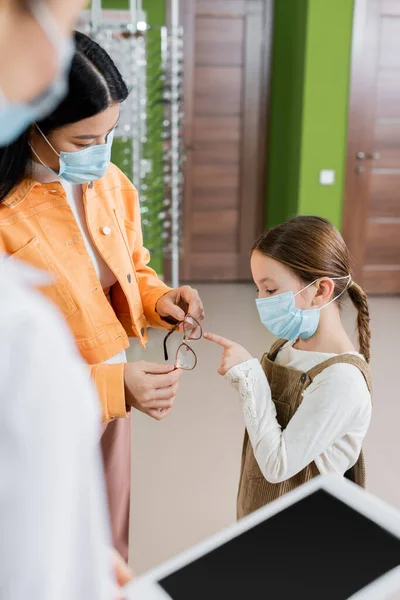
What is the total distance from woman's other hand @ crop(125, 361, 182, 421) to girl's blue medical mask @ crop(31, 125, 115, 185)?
1.40 ft

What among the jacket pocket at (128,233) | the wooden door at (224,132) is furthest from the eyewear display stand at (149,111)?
the jacket pocket at (128,233)

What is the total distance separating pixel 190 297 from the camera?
1478 mm

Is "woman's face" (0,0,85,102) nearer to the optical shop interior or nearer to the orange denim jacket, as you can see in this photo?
the optical shop interior

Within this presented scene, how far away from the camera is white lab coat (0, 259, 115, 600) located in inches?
12.8

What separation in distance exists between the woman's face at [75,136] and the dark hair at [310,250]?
1.52 feet

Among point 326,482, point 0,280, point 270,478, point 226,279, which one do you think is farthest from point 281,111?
point 0,280

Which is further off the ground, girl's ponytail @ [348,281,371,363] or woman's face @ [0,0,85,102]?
woman's face @ [0,0,85,102]

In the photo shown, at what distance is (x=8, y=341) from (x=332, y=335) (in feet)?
3.77

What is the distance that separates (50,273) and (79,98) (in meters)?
0.34

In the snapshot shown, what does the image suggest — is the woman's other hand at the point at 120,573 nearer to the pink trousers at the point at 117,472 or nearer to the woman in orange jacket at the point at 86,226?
the woman in orange jacket at the point at 86,226

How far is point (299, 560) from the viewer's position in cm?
68

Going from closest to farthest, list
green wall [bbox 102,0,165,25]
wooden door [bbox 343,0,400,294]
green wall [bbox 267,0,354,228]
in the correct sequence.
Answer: green wall [bbox 267,0,354,228] → wooden door [bbox 343,0,400,294] → green wall [bbox 102,0,165,25]

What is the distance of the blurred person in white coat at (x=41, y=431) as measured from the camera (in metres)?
0.33

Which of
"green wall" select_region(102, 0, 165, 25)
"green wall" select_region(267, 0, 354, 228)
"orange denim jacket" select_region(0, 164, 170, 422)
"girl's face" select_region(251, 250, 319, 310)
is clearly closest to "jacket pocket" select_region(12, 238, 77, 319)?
"orange denim jacket" select_region(0, 164, 170, 422)
